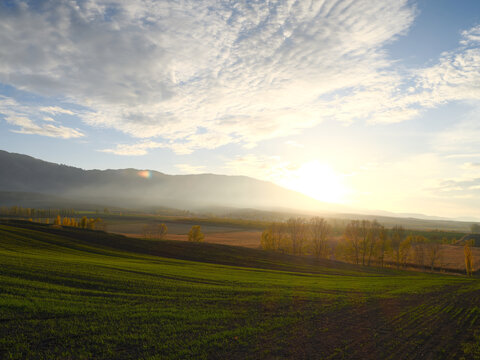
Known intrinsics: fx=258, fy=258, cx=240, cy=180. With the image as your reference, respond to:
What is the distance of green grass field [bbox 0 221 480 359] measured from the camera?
12469mm

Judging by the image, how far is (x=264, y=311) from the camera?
19.0 m

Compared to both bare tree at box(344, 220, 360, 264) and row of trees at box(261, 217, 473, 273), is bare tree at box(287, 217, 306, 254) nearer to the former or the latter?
row of trees at box(261, 217, 473, 273)

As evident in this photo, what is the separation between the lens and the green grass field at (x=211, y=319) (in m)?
12.5

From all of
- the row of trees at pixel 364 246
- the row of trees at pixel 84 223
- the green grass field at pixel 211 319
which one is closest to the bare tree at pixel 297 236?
the row of trees at pixel 364 246

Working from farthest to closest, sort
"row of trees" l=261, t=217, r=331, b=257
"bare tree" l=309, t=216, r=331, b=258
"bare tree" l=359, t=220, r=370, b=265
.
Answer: "row of trees" l=261, t=217, r=331, b=257 → "bare tree" l=309, t=216, r=331, b=258 → "bare tree" l=359, t=220, r=370, b=265

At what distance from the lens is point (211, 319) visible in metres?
16.7

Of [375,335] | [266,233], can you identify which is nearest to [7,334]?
[375,335]

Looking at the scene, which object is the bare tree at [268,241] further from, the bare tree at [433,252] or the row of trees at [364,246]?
the bare tree at [433,252]

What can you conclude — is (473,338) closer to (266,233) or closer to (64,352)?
(64,352)

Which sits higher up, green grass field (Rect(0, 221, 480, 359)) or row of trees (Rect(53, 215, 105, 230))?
green grass field (Rect(0, 221, 480, 359))

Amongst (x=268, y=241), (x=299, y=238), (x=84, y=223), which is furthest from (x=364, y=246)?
(x=84, y=223)

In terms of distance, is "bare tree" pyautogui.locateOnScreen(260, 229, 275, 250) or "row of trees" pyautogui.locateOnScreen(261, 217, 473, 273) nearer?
"row of trees" pyautogui.locateOnScreen(261, 217, 473, 273)

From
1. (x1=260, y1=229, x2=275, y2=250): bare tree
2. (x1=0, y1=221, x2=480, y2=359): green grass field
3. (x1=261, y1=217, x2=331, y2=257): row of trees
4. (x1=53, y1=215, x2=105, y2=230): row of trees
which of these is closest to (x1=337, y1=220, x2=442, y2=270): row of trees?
(x1=261, y1=217, x2=331, y2=257): row of trees

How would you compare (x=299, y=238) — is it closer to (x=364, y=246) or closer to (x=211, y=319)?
(x=364, y=246)
